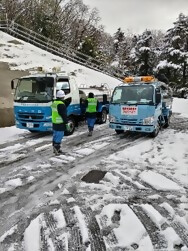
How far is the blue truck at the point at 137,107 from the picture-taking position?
10.4m

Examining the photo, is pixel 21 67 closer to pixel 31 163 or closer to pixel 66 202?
pixel 31 163

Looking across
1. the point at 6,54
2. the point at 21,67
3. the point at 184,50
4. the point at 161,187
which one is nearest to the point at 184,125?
the point at 161,187

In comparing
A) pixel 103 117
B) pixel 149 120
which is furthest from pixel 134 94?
pixel 103 117

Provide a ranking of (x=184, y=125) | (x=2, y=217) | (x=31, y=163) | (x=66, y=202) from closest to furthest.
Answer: (x=2, y=217), (x=66, y=202), (x=31, y=163), (x=184, y=125)

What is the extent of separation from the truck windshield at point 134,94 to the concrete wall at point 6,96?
504 centimetres

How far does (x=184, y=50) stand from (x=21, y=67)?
20.2 metres

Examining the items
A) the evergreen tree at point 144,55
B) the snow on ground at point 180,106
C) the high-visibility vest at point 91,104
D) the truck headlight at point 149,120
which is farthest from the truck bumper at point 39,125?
the evergreen tree at point 144,55

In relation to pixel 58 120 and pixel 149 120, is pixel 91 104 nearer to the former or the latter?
pixel 149 120

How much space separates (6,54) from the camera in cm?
2281

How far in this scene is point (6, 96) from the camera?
15.2 meters

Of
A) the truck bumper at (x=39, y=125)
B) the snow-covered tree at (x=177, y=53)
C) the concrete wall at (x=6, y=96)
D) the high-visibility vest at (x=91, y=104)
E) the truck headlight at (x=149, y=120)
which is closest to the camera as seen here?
the truck headlight at (x=149, y=120)

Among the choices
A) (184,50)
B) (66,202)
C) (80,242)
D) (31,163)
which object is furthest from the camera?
(184,50)

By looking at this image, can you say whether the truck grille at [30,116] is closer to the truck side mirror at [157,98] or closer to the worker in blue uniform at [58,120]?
the worker in blue uniform at [58,120]

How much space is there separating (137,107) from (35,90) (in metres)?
3.86
